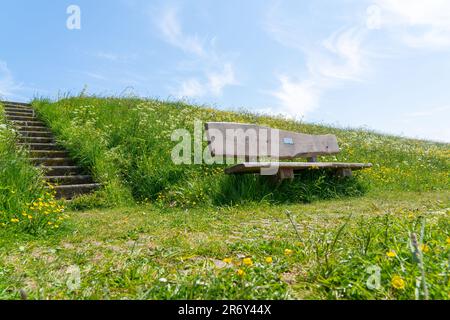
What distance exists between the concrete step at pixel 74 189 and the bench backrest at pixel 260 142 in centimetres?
233

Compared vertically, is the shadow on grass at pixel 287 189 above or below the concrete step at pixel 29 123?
below

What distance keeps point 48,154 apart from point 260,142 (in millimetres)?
4648

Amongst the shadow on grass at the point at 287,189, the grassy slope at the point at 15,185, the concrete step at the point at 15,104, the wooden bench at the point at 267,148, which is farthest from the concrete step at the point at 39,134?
the shadow on grass at the point at 287,189

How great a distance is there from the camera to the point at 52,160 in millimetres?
7262

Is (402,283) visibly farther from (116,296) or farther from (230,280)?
(116,296)

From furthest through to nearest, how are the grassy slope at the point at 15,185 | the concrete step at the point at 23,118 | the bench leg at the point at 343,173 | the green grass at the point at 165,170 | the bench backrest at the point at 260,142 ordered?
the concrete step at the point at 23,118, the bench leg at the point at 343,173, the bench backrest at the point at 260,142, the green grass at the point at 165,170, the grassy slope at the point at 15,185

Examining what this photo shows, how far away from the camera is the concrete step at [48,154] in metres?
7.41

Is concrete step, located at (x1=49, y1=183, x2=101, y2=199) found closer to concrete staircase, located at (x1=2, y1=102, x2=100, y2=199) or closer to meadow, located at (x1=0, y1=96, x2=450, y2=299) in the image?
concrete staircase, located at (x1=2, y1=102, x2=100, y2=199)

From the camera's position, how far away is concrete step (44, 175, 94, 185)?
6.32m

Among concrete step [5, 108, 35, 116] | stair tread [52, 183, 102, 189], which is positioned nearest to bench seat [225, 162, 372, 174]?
stair tread [52, 183, 102, 189]

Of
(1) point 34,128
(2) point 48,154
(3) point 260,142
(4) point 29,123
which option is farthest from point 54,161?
(3) point 260,142

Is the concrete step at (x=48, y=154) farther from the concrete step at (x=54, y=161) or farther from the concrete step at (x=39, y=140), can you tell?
the concrete step at (x=39, y=140)

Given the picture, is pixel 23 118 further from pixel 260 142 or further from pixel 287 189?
pixel 287 189

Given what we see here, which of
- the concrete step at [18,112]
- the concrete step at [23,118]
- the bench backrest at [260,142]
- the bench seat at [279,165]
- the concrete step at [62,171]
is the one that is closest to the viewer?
the bench seat at [279,165]
